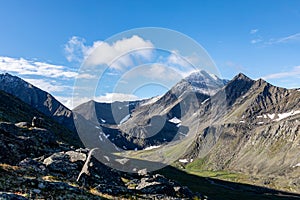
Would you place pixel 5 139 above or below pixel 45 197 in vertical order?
above

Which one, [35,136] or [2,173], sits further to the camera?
[35,136]

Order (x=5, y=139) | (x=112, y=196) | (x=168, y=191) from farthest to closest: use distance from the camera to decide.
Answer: (x=168, y=191)
(x=5, y=139)
(x=112, y=196)

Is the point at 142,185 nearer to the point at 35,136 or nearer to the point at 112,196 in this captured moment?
the point at 112,196

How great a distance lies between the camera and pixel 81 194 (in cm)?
2134

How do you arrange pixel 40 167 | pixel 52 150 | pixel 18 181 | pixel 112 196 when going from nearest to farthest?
pixel 18 181
pixel 112 196
pixel 40 167
pixel 52 150

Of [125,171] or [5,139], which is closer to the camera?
[5,139]

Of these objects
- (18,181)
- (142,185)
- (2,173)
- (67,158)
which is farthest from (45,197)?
(142,185)

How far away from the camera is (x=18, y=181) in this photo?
20406 mm

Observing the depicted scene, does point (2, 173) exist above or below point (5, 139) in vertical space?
below

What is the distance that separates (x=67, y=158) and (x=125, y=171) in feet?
113

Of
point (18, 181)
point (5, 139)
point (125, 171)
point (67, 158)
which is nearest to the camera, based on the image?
point (18, 181)

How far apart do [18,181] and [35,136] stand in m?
29.5

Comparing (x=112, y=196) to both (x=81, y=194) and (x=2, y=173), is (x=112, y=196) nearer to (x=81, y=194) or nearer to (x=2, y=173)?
(x=81, y=194)

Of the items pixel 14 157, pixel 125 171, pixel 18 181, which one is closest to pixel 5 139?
pixel 14 157
